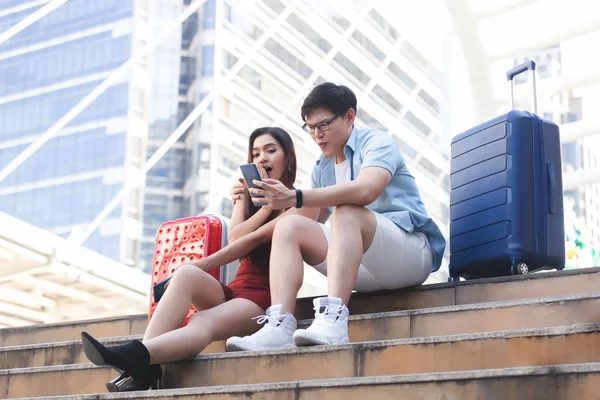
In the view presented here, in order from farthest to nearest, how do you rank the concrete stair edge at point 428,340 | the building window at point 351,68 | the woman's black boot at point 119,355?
the building window at point 351,68
the woman's black boot at point 119,355
the concrete stair edge at point 428,340

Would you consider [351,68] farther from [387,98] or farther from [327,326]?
[327,326]

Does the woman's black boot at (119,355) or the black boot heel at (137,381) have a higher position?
the woman's black boot at (119,355)

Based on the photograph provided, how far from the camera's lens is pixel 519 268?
11.5ft

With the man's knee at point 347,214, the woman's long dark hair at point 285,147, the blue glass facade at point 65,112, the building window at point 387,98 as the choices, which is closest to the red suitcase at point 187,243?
the woman's long dark hair at point 285,147

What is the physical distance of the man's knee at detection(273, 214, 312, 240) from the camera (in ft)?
9.73

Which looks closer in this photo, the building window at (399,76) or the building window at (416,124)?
the building window at (416,124)

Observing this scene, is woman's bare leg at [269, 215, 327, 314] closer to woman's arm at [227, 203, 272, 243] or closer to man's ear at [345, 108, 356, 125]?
woman's arm at [227, 203, 272, 243]

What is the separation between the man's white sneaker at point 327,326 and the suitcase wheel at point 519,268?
3.23 feet

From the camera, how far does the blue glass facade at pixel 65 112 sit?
47438 millimetres

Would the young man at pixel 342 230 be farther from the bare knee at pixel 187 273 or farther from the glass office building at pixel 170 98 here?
the glass office building at pixel 170 98

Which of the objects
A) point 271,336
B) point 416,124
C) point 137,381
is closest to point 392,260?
point 271,336

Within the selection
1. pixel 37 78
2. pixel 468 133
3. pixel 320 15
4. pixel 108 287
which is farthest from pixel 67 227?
pixel 468 133

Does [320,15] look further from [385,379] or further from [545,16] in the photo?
[385,379]

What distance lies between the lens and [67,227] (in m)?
47.8
